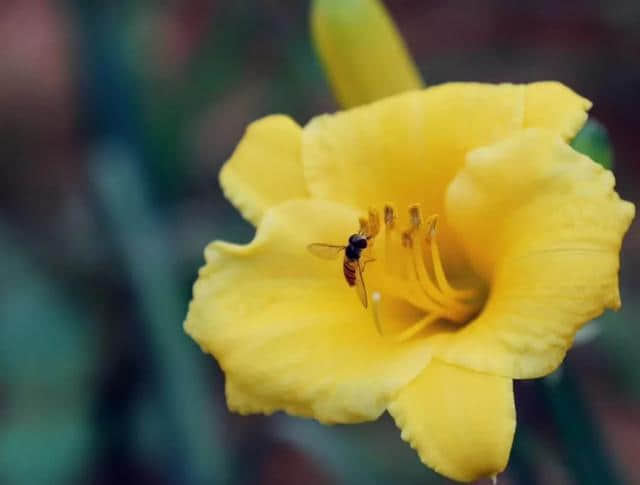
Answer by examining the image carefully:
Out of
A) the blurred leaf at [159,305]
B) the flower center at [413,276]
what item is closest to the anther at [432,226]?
the flower center at [413,276]

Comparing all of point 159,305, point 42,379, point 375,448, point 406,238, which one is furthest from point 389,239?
point 42,379

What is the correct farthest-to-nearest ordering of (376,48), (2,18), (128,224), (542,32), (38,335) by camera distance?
(2,18)
(542,32)
(38,335)
(128,224)
(376,48)

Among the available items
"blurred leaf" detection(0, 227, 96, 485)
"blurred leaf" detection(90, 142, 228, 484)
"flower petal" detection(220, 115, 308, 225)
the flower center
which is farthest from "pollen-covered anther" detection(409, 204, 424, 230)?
"blurred leaf" detection(0, 227, 96, 485)

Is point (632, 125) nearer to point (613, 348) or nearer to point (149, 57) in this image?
point (613, 348)

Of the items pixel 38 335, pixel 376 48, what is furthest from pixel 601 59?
pixel 376 48

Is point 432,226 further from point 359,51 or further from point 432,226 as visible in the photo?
point 359,51

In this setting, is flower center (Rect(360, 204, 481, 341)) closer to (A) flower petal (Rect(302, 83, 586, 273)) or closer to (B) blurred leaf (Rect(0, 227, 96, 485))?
(A) flower petal (Rect(302, 83, 586, 273))

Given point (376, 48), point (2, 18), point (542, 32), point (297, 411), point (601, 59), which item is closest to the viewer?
point (297, 411)
